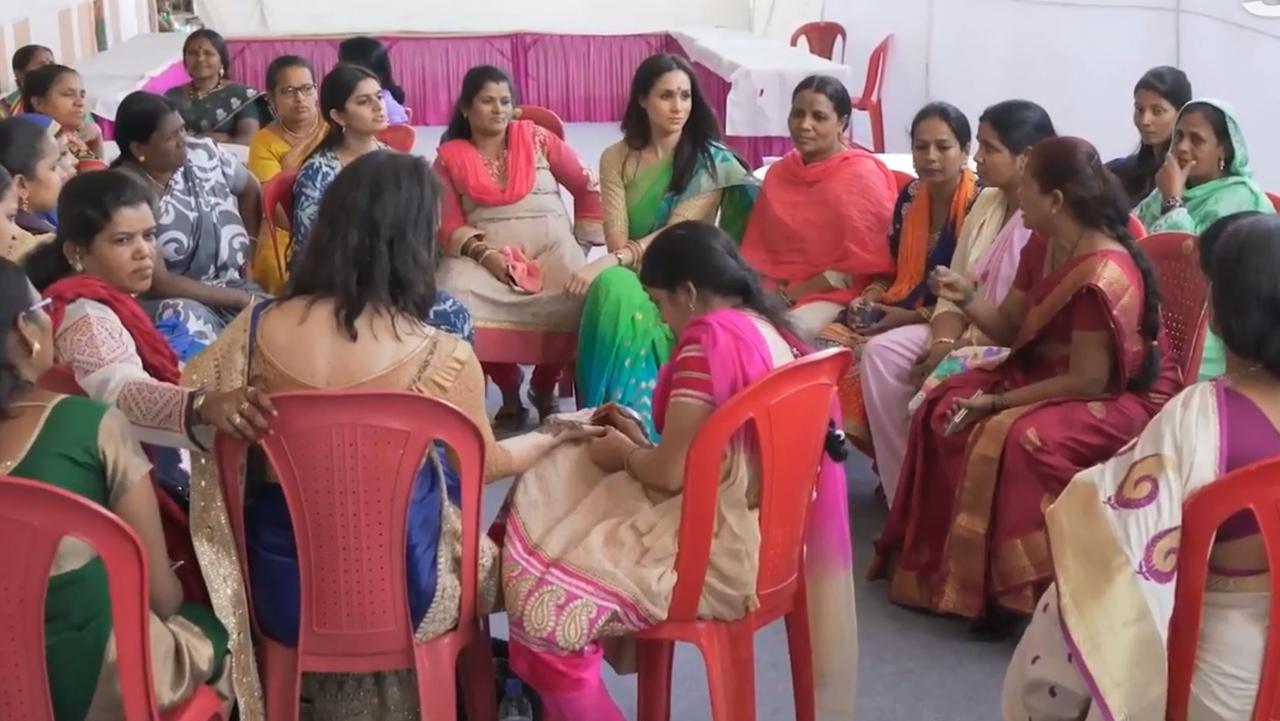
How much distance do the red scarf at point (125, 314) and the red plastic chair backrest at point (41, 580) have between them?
0.66 meters

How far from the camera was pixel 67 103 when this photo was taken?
14.2 ft

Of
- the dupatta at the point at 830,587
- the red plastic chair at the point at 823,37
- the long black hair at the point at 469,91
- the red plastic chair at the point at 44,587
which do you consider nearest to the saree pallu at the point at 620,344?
the long black hair at the point at 469,91

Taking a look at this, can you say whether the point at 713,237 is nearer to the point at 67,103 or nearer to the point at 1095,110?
the point at 67,103

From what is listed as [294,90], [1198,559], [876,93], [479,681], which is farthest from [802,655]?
[876,93]

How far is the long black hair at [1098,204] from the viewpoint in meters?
2.58

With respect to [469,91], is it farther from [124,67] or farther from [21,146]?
[124,67]

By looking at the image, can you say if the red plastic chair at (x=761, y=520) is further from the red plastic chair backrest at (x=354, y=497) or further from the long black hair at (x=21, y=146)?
the long black hair at (x=21, y=146)

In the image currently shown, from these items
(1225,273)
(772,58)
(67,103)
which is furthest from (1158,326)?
(772,58)

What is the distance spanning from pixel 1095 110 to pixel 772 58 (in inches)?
85.7

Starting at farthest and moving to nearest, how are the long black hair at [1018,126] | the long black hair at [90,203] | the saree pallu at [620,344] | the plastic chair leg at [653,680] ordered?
the saree pallu at [620,344]
the long black hair at [1018,126]
the long black hair at [90,203]
the plastic chair leg at [653,680]

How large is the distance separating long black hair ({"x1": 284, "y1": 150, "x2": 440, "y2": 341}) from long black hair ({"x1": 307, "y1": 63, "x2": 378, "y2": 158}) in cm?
173

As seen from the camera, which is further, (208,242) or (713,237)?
(208,242)

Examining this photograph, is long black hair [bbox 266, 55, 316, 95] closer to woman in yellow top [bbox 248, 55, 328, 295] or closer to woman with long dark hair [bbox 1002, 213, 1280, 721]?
woman in yellow top [bbox 248, 55, 328, 295]

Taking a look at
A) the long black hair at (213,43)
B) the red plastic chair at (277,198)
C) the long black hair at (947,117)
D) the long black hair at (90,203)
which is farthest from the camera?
the long black hair at (213,43)
